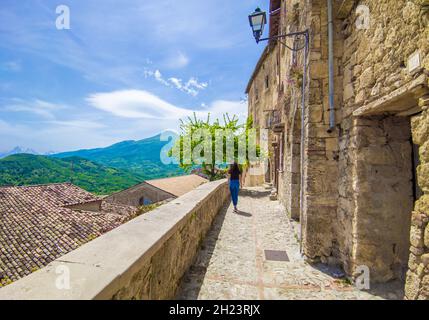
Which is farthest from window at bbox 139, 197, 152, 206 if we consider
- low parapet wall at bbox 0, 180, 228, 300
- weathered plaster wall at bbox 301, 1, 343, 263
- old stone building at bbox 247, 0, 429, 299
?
low parapet wall at bbox 0, 180, 228, 300

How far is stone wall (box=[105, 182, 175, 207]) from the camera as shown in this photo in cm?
2314

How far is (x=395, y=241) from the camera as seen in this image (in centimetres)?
311

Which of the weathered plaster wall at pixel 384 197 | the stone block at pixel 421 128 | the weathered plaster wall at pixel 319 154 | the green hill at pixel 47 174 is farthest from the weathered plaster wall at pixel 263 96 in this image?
the green hill at pixel 47 174

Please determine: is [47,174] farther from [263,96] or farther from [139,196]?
[263,96]

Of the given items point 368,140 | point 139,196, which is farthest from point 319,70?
point 139,196

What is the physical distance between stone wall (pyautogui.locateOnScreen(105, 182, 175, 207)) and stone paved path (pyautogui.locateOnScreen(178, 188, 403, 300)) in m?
18.3

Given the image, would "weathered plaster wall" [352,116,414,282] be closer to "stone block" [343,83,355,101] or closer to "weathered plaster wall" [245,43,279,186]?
"stone block" [343,83,355,101]

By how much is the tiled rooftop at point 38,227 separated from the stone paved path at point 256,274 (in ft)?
18.9

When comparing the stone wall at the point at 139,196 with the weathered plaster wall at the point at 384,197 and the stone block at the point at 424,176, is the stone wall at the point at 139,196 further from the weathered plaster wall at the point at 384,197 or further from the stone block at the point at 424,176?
the stone block at the point at 424,176

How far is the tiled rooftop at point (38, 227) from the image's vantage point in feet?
38.9

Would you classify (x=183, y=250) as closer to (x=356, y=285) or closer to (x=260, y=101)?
(x=356, y=285)

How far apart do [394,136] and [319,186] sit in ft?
4.23

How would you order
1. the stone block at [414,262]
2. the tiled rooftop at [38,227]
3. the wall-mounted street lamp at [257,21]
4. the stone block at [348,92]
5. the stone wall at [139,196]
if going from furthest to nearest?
the stone wall at [139,196] → the tiled rooftop at [38,227] → the wall-mounted street lamp at [257,21] → the stone block at [348,92] → the stone block at [414,262]

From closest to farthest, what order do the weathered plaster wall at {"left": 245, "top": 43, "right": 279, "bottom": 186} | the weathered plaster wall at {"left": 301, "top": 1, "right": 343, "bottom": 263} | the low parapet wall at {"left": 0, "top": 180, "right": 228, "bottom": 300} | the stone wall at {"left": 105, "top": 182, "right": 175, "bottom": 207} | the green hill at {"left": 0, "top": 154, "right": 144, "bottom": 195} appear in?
the low parapet wall at {"left": 0, "top": 180, "right": 228, "bottom": 300}
the weathered plaster wall at {"left": 301, "top": 1, "right": 343, "bottom": 263}
the weathered plaster wall at {"left": 245, "top": 43, "right": 279, "bottom": 186}
the stone wall at {"left": 105, "top": 182, "right": 175, "bottom": 207}
the green hill at {"left": 0, "top": 154, "right": 144, "bottom": 195}
